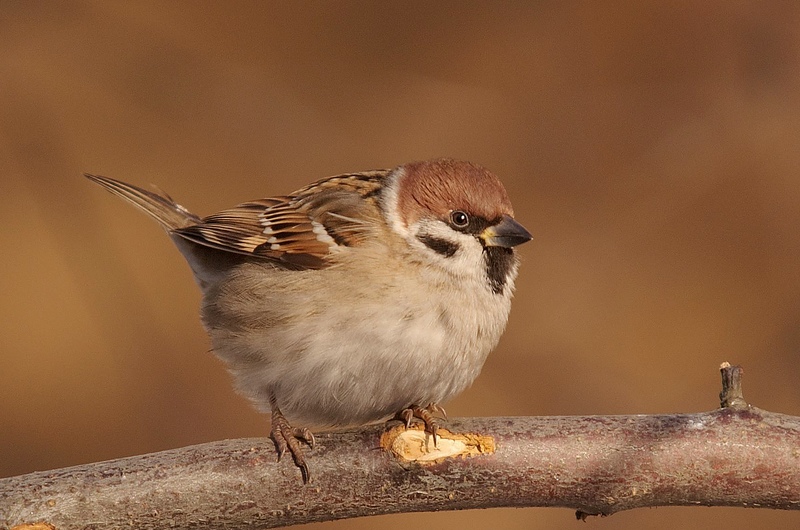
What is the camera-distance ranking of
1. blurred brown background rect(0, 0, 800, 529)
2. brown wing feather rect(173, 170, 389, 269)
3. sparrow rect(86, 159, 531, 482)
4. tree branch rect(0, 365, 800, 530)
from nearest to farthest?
tree branch rect(0, 365, 800, 530)
sparrow rect(86, 159, 531, 482)
brown wing feather rect(173, 170, 389, 269)
blurred brown background rect(0, 0, 800, 529)

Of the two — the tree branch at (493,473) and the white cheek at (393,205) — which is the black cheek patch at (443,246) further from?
the tree branch at (493,473)

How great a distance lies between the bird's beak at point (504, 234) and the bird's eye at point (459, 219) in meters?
0.06

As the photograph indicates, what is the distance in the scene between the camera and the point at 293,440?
2.36m

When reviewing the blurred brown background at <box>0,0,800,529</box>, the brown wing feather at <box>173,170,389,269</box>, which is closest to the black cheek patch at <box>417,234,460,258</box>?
the brown wing feather at <box>173,170,389,269</box>

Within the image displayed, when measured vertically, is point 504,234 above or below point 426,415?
above

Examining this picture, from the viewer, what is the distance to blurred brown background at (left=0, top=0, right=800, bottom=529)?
4199 mm

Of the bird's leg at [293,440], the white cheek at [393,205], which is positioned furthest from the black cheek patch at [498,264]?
the bird's leg at [293,440]

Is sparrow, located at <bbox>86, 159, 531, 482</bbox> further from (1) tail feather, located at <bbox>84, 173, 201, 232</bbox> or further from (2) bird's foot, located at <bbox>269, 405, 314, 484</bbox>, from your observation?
(1) tail feather, located at <bbox>84, 173, 201, 232</bbox>

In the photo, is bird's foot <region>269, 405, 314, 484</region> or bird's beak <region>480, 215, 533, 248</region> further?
bird's beak <region>480, 215, 533, 248</region>

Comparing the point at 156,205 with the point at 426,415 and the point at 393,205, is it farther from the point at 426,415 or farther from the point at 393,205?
the point at 426,415

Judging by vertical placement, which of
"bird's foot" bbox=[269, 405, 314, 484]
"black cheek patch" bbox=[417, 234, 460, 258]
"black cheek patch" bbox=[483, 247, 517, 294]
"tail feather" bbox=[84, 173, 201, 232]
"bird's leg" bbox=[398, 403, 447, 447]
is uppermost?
"black cheek patch" bbox=[483, 247, 517, 294]

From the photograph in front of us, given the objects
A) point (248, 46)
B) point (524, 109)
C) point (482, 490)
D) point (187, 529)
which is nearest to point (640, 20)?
point (524, 109)

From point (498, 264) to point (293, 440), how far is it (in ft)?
2.81

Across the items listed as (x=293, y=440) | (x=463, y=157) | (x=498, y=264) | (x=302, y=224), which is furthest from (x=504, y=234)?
(x=463, y=157)
